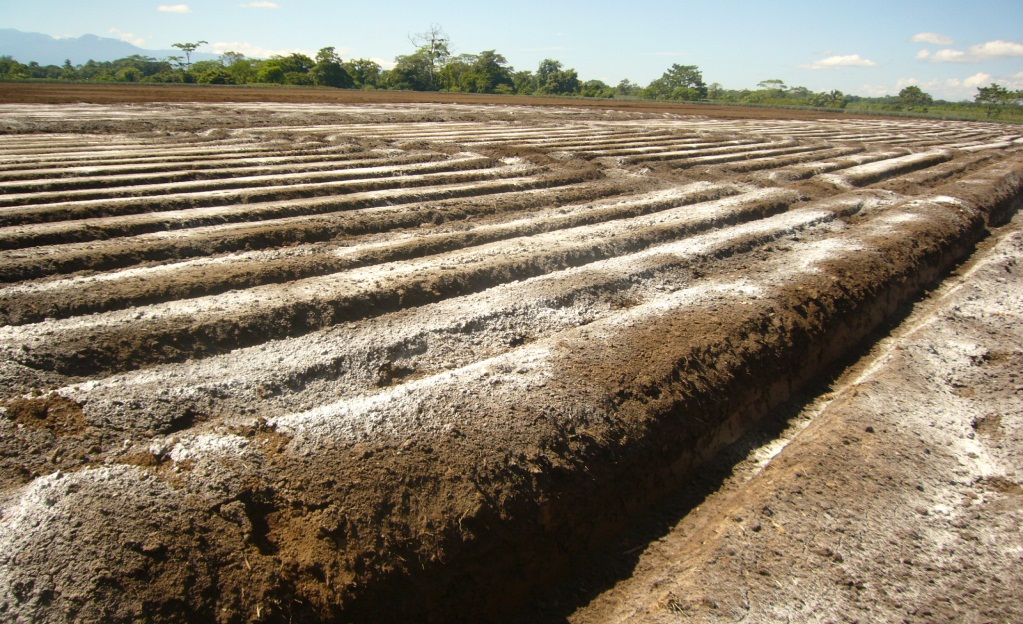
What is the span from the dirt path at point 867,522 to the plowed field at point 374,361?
0.30 m

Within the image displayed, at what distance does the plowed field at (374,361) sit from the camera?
73.7 inches

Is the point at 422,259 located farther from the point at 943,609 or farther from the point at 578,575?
the point at 943,609

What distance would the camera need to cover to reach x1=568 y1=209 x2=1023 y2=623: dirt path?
2049 mm

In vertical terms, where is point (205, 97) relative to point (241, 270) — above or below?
above

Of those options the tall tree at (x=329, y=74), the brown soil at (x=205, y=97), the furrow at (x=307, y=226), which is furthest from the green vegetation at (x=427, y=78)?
the furrow at (x=307, y=226)

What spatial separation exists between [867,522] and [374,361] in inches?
93.6

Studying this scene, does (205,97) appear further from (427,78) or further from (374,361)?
(427,78)

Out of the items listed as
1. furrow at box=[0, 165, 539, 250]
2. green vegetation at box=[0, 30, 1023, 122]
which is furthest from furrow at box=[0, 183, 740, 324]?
green vegetation at box=[0, 30, 1023, 122]

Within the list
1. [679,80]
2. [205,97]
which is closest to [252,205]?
[205,97]

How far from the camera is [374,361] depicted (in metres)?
2.99

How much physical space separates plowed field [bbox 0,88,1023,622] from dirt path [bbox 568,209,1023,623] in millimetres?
301

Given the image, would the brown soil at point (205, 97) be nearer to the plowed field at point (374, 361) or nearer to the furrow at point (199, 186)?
the plowed field at point (374, 361)

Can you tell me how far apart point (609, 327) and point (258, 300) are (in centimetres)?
211

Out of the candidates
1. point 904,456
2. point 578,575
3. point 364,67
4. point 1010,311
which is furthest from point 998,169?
point 364,67
